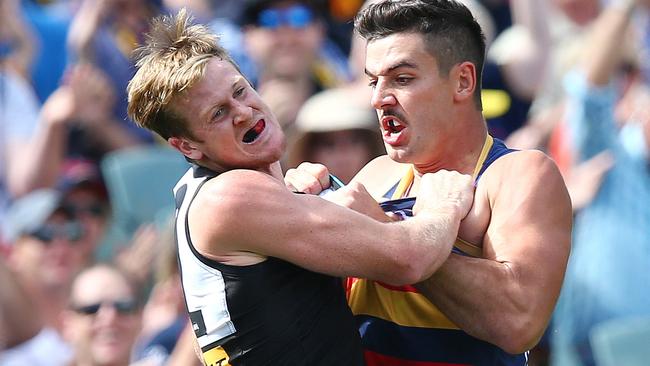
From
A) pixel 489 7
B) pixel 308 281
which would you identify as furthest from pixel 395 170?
pixel 489 7

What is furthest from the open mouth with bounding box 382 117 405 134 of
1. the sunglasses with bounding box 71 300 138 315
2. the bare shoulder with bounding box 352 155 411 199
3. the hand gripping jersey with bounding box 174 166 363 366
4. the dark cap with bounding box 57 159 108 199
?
the dark cap with bounding box 57 159 108 199

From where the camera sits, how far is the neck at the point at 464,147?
427 cm

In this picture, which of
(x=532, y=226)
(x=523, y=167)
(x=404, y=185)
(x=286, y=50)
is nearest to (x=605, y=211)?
(x=286, y=50)

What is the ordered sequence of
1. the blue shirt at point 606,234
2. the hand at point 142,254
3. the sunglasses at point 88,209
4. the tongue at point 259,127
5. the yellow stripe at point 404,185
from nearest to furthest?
the tongue at point 259,127 → the yellow stripe at point 404,185 → the blue shirt at point 606,234 → the sunglasses at point 88,209 → the hand at point 142,254

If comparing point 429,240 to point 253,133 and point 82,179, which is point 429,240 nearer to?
point 253,133

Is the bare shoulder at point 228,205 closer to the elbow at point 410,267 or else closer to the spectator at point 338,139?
the elbow at point 410,267

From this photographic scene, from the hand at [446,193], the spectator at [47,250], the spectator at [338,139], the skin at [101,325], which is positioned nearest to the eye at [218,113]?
the hand at [446,193]

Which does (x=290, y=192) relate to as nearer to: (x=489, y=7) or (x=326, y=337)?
(x=326, y=337)

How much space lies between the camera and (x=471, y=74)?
4.24 meters

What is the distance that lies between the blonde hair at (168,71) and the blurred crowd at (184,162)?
258 centimetres

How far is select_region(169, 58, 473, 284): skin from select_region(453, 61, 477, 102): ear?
48 centimetres

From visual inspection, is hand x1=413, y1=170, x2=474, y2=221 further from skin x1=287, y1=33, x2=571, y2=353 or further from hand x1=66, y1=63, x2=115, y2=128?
hand x1=66, y1=63, x2=115, y2=128

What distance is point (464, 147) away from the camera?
430cm

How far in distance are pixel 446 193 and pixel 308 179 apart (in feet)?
1.57
